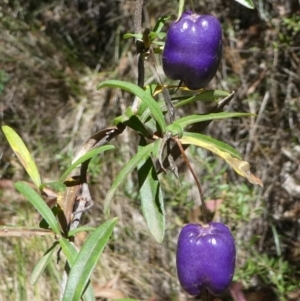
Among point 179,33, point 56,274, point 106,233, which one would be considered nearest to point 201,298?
point 56,274

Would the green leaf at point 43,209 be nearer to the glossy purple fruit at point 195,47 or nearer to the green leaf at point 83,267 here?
the green leaf at point 83,267

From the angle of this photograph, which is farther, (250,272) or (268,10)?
(268,10)

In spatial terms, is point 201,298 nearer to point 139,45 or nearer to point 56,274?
point 56,274

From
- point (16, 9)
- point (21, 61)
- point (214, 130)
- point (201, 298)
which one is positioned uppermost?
point (16, 9)

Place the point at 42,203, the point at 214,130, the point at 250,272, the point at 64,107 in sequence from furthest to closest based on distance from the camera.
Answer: the point at 64,107, the point at 214,130, the point at 250,272, the point at 42,203

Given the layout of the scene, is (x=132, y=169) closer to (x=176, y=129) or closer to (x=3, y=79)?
(x=176, y=129)

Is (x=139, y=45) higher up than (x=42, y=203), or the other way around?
(x=139, y=45)
